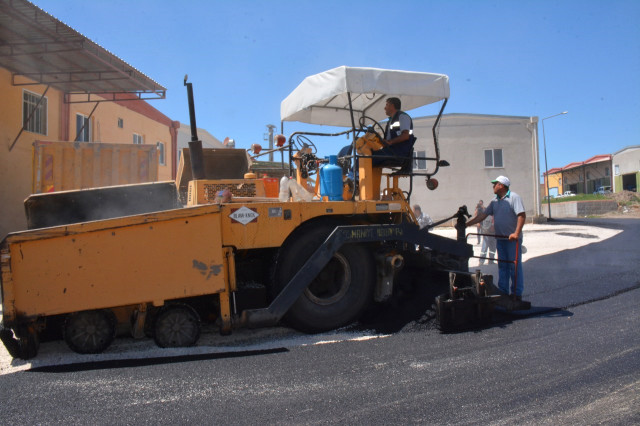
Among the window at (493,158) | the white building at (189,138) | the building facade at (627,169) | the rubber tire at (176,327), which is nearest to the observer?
the rubber tire at (176,327)

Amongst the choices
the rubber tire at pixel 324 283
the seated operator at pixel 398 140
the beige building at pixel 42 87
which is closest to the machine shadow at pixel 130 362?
the rubber tire at pixel 324 283

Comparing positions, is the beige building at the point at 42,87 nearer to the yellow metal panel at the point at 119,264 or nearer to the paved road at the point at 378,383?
the yellow metal panel at the point at 119,264

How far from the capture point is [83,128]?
13055 millimetres

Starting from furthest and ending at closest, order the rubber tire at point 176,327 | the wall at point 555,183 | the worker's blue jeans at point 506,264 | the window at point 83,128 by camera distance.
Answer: the wall at point 555,183, the window at point 83,128, the worker's blue jeans at point 506,264, the rubber tire at point 176,327

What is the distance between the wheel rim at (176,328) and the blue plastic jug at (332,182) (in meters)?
1.70

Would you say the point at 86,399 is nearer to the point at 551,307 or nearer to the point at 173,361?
the point at 173,361

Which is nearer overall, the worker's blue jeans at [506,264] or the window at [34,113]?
the worker's blue jeans at [506,264]

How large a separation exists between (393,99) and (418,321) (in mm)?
2310

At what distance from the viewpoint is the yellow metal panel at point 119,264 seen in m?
3.55

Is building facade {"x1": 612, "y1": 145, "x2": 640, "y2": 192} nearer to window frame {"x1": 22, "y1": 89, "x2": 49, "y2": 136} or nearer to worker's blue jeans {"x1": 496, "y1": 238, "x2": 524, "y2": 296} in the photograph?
worker's blue jeans {"x1": 496, "y1": 238, "x2": 524, "y2": 296}

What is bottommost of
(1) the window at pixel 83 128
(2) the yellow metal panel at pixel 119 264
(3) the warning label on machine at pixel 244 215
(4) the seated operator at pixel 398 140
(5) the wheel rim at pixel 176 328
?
(5) the wheel rim at pixel 176 328

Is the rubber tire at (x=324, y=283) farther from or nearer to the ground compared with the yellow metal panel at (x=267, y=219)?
nearer to the ground

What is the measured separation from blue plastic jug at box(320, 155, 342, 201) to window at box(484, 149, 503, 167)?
20206mm

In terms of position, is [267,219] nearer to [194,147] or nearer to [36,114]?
[194,147]
